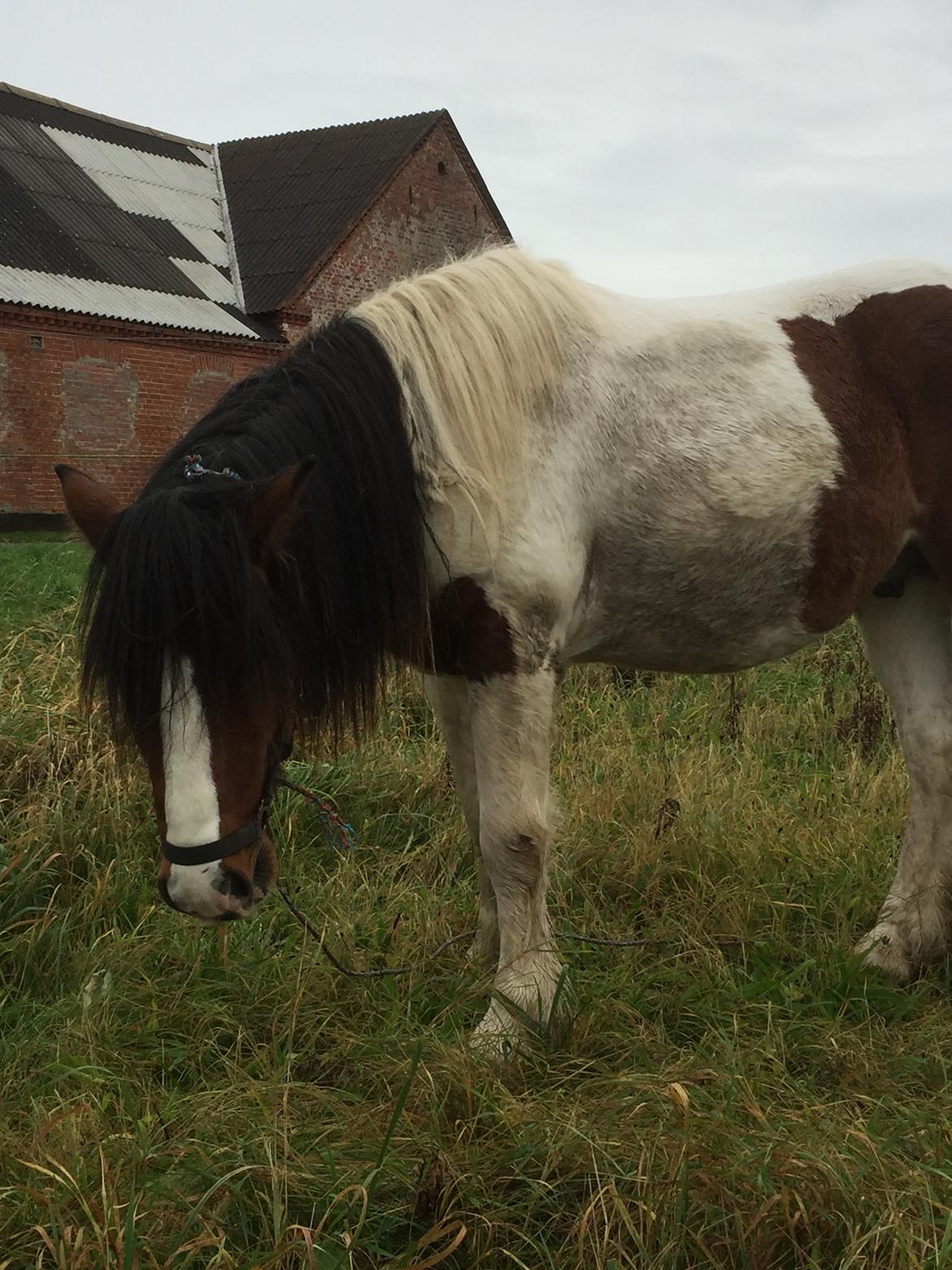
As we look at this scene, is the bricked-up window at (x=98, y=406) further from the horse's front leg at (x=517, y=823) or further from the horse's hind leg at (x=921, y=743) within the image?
the horse's front leg at (x=517, y=823)

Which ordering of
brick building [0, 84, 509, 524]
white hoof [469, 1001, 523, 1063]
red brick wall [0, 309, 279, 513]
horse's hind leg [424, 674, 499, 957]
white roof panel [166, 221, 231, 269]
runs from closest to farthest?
1. white hoof [469, 1001, 523, 1063]
2. horse's hind leg [424, 674, 499, 957]
3. red brick wall [0, 309, 279, 513]
4. brick building [0, 84, 509, 524]
5. white roof panel [166, 221, 231, 269]

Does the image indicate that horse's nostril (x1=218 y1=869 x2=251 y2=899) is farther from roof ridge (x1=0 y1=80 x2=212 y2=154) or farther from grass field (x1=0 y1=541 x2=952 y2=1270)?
roof ridge (x1=0 y1=80 x2=212 y2=154)

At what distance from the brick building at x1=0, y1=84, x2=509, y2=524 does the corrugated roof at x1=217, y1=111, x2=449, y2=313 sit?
0.04 metres

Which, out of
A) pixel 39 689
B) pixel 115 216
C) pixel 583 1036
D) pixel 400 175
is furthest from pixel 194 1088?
pixel 400 175

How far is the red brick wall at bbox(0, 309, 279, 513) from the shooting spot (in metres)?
17.7

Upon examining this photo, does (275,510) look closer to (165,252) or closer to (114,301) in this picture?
(114,301)

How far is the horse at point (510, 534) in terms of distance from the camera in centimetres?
266

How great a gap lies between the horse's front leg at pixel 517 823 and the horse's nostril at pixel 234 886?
836 millimetres

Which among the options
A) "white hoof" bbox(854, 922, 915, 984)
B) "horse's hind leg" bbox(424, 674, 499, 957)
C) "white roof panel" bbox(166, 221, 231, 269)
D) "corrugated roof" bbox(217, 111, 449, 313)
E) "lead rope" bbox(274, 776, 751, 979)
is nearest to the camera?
"lead rope" bbox(274, 776, 751, 979)

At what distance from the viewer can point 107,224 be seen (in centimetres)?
2050

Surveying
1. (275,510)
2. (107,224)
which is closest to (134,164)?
(107,224)

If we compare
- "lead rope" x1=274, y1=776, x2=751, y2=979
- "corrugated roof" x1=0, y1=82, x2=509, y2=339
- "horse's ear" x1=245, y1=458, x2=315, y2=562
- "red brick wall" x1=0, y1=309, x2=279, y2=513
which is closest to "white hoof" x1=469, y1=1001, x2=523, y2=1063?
"lead rope" x1=274, y1=776, x2=751, y2=979

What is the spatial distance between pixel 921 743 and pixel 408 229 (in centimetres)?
2152

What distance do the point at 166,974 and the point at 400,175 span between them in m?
22.2
